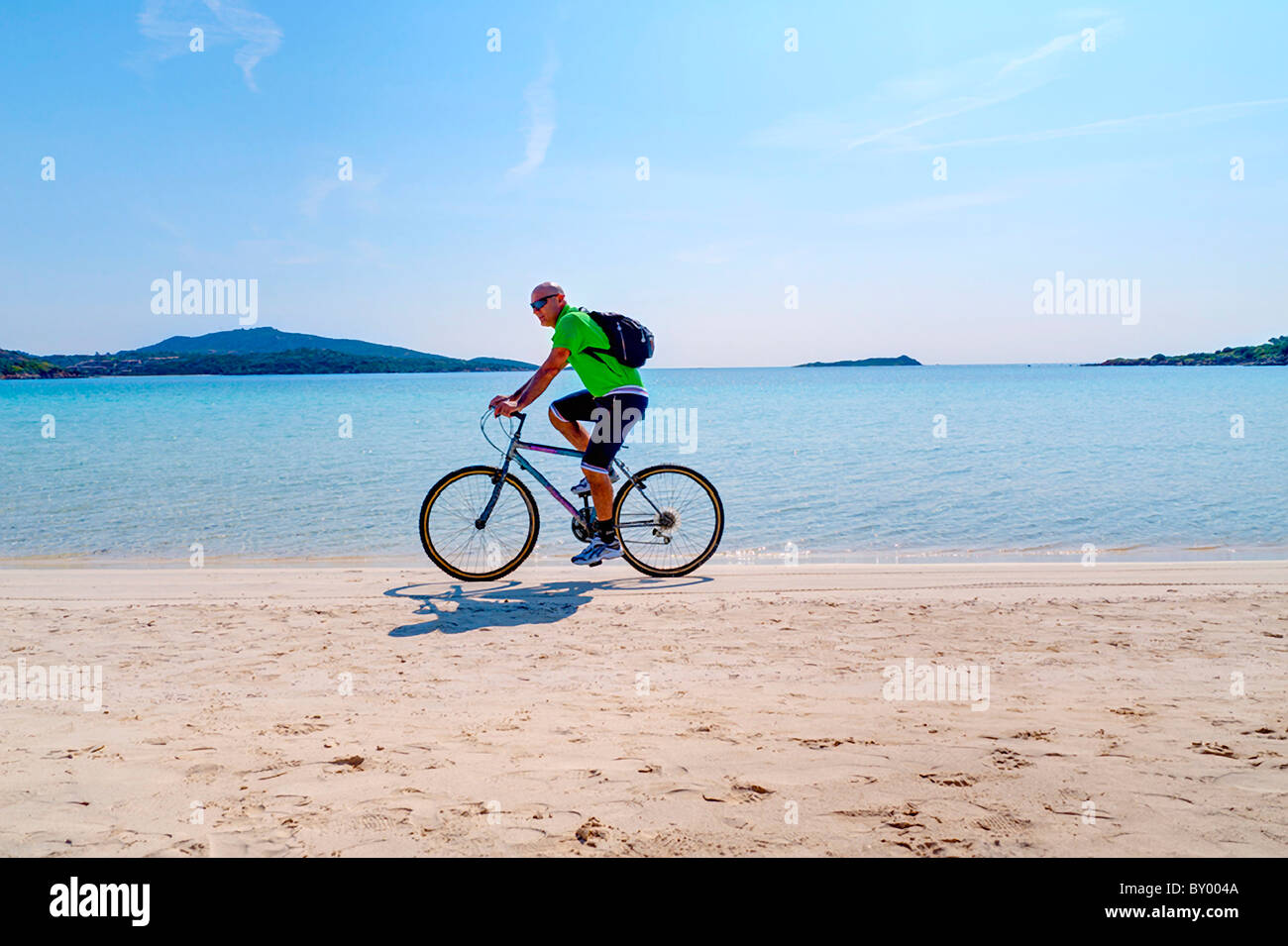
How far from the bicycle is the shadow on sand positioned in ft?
0.80

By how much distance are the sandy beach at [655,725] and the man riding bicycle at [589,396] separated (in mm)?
1219

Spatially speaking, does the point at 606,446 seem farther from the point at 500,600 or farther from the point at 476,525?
the point at 500,600

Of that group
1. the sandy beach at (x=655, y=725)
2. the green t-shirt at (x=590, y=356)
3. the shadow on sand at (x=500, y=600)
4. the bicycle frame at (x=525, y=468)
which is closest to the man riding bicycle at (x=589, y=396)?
the green t-shirt at (x=590, y=356)

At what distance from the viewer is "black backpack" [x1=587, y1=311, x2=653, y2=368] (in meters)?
7.11

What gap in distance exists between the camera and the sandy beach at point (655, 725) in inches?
108

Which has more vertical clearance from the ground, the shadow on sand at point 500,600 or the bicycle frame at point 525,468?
the bicycle frame at point 525,468

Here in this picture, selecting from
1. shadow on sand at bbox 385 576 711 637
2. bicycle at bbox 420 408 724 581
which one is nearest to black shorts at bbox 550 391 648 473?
bicycle at bbox 420 408 724 581

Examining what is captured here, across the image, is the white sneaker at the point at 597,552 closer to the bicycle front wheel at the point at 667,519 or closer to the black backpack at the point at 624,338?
the bicycle front wheel at the point at 667,519

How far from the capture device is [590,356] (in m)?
7.15

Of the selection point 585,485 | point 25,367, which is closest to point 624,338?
point 585,485
